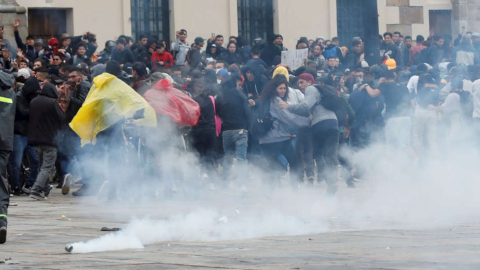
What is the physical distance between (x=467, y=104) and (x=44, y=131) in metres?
6.26

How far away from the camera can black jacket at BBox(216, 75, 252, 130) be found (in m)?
13.8

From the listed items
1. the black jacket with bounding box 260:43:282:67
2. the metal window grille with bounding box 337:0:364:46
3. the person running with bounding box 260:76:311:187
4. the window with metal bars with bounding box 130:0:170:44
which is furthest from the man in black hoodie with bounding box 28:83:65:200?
the metal window grille with bounding box 337:0:364:46

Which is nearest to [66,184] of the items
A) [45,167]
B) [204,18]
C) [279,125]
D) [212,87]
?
[45,167]

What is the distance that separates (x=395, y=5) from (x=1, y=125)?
65.4 feet

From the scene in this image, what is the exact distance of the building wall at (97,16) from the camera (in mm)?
21312

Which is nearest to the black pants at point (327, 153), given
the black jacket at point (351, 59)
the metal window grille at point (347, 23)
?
the black jacket at point (351, 59)

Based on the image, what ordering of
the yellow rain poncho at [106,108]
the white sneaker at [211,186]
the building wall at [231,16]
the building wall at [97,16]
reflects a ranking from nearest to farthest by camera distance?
the yellow rain poncho at [106,108]
the white sneaker at [211,186]
the building wall at [97,16]
the building wall at [231,16]

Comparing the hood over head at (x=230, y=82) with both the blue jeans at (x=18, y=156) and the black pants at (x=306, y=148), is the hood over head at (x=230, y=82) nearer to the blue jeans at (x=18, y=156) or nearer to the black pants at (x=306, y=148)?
the black pants at (x=306, y=148)

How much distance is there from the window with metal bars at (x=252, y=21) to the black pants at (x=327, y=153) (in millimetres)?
8941

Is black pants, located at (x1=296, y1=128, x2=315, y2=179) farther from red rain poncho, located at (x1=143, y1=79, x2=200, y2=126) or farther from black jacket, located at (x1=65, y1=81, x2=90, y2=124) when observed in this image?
black jacket, located at (x1=65, y1=81, x2=90, y2=124)

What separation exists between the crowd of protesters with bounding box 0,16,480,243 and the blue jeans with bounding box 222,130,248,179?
0.02 m

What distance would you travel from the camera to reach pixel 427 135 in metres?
15.3

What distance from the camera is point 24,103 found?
545 inches

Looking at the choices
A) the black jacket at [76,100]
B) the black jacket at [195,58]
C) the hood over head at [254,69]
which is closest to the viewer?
the black jacket at [76,100]
